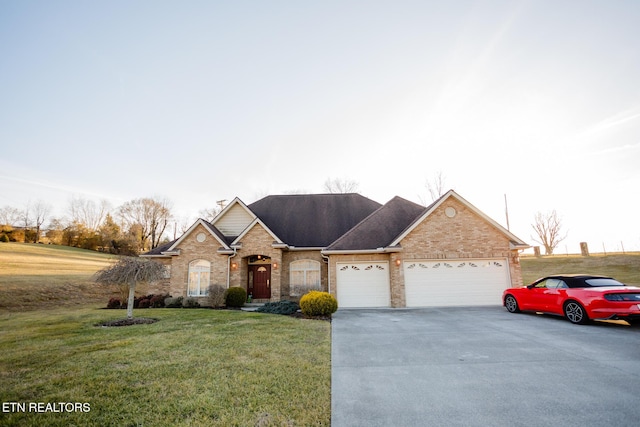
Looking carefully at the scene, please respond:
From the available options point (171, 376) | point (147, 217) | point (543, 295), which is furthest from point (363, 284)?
point (147, 217)

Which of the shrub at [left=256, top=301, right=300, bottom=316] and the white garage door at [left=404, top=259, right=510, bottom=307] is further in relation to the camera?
the white garage door at [left=404, top=259, right=510, bottom=307]

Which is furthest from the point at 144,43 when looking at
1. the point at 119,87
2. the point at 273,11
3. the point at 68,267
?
the point at 68,267

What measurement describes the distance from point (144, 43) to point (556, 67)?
16273mm

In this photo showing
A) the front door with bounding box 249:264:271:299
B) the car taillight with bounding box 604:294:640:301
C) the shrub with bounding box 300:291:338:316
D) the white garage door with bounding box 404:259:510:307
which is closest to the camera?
the car taillight with bounding box 604:294:640:301

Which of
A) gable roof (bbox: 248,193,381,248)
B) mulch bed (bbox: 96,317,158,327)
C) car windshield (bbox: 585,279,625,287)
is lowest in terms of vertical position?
mulch bed (bbox: 96,317,158,327)

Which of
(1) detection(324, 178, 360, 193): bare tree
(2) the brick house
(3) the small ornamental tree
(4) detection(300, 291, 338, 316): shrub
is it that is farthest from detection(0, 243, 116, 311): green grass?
(1) detection(324, 178, 360, 193): bare tree

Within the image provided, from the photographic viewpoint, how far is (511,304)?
37.3ft

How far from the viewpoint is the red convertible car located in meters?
8.06

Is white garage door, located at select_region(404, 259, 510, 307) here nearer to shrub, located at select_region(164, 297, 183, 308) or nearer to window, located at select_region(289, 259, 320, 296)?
window, located at select_region(289, 259, 320, 296)

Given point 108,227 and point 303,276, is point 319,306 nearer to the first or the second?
point 303,276

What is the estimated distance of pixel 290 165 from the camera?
20.7 m

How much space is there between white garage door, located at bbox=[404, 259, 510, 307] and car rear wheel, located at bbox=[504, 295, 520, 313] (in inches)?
85.1

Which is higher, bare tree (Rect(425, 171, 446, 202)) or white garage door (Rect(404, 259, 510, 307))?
bare tree (Rect(425, 171, 446, 202))

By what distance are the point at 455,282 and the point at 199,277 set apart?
1430 cm
